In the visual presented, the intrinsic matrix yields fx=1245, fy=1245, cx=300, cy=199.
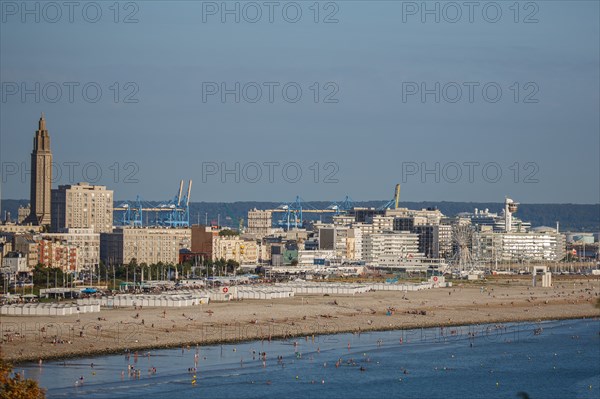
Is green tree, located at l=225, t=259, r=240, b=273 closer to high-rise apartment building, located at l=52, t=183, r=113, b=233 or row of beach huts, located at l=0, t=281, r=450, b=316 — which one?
row of beach huts, located at l=0, t=281, r=450, b=316

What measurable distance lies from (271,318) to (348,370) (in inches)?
705

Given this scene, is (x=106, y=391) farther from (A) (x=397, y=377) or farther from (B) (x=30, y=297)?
(B) (x=30, y=297)

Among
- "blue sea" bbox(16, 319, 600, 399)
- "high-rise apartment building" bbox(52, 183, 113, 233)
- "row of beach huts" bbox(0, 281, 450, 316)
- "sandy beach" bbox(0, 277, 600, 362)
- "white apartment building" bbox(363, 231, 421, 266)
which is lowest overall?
"blue sea" bbox(16, 319, 600, 399)

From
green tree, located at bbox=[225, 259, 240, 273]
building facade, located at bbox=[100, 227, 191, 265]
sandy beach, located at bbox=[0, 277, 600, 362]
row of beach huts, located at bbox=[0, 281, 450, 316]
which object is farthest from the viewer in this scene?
green tree, located at bbox=[225, 259, 240, 273]

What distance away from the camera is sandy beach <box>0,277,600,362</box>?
55250mm

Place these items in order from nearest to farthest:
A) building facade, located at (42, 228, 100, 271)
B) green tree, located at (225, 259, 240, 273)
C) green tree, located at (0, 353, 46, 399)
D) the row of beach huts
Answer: green tree, located at (0, 353, 46, 399), the row of beach huts, building facade, located at (42, 228, 100, 271), green tree, located at (225, 259, 240, 273)

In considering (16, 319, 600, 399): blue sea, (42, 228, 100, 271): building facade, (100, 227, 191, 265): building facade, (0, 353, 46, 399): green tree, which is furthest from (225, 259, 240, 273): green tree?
(0, 353, 46, 399): green tree

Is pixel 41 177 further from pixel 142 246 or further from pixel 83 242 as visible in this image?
pixel 142 246

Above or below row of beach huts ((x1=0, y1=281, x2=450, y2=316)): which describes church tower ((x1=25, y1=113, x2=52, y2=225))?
above

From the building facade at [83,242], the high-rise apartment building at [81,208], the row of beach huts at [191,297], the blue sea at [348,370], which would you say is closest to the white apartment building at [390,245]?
the high-rise apartment building at [81,208]

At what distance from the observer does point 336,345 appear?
198 feet

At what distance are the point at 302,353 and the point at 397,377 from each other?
23.1 ft

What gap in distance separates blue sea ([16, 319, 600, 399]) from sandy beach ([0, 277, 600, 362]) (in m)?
1.85

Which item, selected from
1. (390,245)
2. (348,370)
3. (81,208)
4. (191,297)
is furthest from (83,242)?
(348,370)
